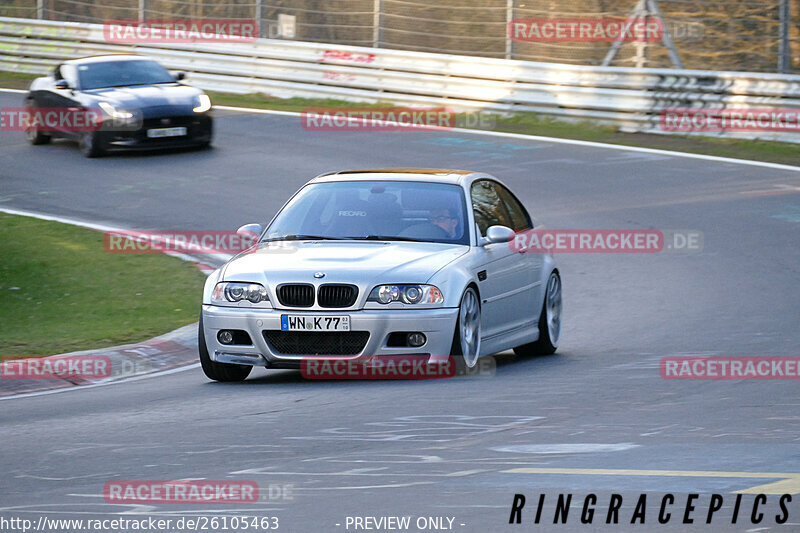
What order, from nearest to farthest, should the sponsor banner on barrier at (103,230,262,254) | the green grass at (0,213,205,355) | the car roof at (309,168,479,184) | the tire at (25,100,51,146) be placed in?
the car roof at (309,168,479,184)
the green grass at (0,213,205,355)
the sponsor banner on barrier at (103,230,262,254)
the tire at (25,100,51,146)

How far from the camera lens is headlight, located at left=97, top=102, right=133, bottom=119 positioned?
75.3ft

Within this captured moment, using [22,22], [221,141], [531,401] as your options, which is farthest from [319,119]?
[531,401]

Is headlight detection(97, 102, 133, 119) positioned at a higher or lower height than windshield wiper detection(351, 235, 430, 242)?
higher

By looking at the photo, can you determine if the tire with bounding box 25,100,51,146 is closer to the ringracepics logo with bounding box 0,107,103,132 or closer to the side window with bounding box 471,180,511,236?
the ringracepics logo with bounding box 0,107,103,132

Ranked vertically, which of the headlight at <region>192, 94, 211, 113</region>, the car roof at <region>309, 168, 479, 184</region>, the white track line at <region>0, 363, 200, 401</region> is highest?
the headlight at <region>192, 94, 211, 113</region>

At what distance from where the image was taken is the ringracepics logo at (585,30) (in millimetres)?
26141

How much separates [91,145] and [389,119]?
5.82 m

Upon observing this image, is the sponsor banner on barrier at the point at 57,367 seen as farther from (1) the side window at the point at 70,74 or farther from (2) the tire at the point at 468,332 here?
(1) the side window at the point at 70,74

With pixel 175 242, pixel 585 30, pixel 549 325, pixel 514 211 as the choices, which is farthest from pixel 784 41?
pixel 549 325

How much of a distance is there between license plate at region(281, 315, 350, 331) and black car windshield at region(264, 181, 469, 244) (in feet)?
3.65

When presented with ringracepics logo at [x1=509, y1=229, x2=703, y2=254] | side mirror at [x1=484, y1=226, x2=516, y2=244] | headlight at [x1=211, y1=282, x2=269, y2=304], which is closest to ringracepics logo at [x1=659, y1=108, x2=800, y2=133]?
ringracepics logo at [x1=509, y1=229, x2=703, y2=254]

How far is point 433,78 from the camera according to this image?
27.5 meters

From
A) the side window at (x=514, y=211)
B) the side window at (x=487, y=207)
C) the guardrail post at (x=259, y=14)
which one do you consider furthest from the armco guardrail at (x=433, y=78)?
the side window at (x=487, y=207)

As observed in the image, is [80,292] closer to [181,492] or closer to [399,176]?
[399,176]
